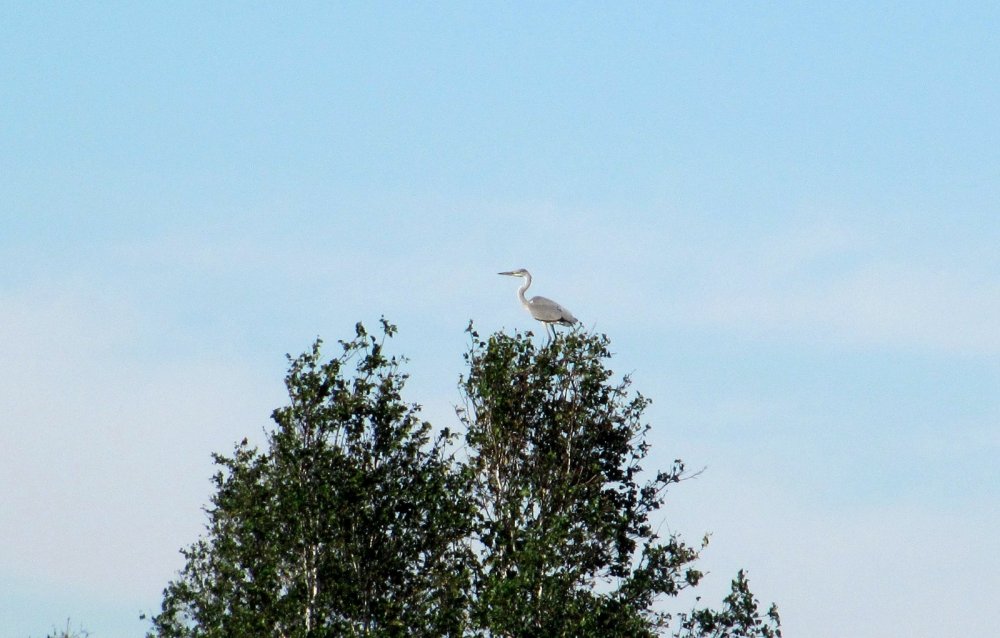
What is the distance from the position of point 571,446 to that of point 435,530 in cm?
371

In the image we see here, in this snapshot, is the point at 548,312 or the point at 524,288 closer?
the point at 548,312

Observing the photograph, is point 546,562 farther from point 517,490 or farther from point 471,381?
point 471,381

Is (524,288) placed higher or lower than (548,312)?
higher

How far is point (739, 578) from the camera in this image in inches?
1479

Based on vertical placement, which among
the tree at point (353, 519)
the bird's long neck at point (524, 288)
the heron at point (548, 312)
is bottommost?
the tree at point (353, 519)

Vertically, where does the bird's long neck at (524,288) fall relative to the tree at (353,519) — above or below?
above

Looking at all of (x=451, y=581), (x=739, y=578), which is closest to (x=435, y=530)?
(x=451, y=581)

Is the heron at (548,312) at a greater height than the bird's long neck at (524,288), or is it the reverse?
the bird's long neck at (524,288)

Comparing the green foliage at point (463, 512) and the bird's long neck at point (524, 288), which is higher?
the bird's long neck at point (524, 288)

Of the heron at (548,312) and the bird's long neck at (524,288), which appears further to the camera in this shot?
the bird's long neck at (524,288)

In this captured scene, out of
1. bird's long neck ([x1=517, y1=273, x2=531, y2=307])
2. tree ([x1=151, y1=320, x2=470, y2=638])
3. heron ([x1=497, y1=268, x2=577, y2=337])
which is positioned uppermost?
bird's long neck ([x1=517, y1=273, x2=531, y2=307])

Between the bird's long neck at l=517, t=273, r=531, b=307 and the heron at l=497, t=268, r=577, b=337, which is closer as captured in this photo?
the heron at l=497, t=268, r=577, b=337

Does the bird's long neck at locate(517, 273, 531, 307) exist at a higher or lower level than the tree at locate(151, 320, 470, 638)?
higher

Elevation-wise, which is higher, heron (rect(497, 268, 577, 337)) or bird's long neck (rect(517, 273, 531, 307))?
bird's long neck (rect(517, 273, 531, 307))
